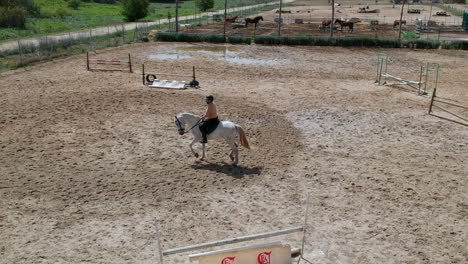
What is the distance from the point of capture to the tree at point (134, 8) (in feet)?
168

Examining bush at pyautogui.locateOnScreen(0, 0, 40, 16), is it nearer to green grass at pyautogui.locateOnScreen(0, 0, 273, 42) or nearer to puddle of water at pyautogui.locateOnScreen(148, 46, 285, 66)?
green grass at pyautogui.locateOnScreen(0, 0, 273, 42)

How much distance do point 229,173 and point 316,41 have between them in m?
24.7

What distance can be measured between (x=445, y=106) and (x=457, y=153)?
17.8 ft

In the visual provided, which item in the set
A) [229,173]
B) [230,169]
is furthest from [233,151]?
[229,173]

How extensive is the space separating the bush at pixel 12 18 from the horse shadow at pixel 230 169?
131 feet

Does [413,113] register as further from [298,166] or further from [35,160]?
[35,160]

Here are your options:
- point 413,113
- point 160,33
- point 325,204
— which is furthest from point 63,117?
point 160,33

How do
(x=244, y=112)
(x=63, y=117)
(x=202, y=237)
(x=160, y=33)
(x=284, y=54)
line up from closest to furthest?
(x=202, y=237)
(x=63, y=117)
(x=244, y=112)
(x=284, y=54)
(x=160, y=33)

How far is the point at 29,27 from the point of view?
148 ft

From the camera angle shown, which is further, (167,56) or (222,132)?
(167,56)

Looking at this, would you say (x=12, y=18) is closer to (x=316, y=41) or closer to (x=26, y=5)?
(x=26, y=5)

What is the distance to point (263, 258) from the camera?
→ 713 cm

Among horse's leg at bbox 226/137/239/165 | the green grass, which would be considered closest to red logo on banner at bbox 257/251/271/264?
horse's leg at bbox 226/137/239/165

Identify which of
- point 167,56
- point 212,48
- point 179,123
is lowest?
point 179,123
